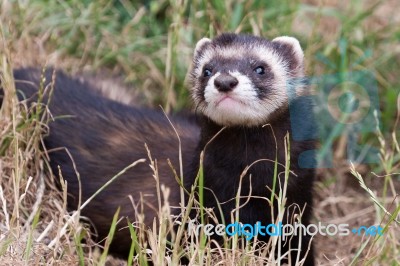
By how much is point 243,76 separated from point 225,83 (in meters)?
0.12

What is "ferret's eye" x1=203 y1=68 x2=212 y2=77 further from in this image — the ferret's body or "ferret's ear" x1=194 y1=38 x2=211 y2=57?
the ferret's body

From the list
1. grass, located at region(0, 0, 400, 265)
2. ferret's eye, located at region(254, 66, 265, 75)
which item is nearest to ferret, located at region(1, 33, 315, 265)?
ferret's eye, located at region(254, 66, 265, 75)

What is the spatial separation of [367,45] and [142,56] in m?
1.30

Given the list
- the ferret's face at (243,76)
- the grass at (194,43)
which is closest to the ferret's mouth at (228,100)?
the ferret's face at (243,76)

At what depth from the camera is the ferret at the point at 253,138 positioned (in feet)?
10.2

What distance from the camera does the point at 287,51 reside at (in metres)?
3.31

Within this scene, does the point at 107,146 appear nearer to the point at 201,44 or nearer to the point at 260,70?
the point at 201,44

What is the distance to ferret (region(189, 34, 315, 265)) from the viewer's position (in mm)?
3096

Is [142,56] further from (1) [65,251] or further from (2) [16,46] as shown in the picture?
(1) [65,251]

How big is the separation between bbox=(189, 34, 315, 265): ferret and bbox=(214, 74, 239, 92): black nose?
0.43 feet

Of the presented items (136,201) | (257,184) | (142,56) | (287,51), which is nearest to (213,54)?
(287,51)

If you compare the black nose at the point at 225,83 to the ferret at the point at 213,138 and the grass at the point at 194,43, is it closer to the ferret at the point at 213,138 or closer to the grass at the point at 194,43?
the ferret at the point at 213,138

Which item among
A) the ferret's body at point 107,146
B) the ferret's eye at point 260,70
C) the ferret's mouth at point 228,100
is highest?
the ferret's eye at point 260,70

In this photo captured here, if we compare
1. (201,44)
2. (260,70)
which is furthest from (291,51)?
(201,44)
